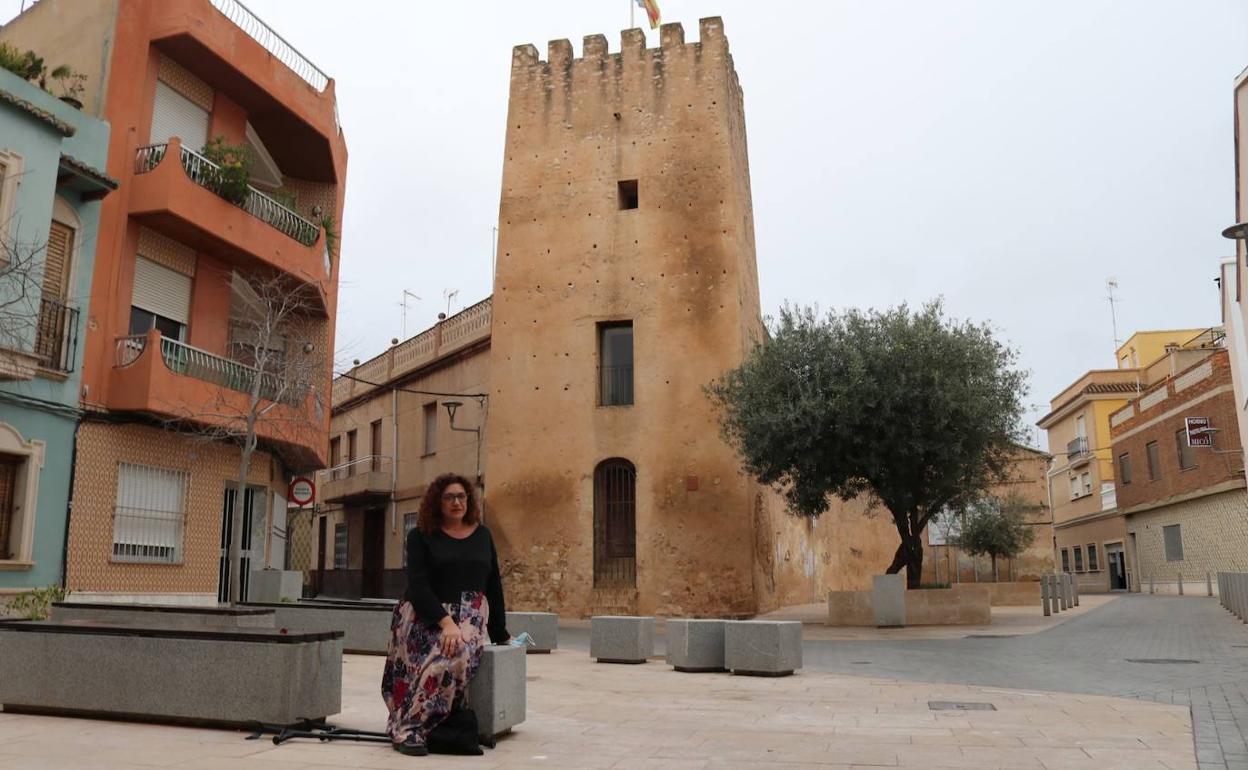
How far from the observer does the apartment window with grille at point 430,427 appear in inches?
1131

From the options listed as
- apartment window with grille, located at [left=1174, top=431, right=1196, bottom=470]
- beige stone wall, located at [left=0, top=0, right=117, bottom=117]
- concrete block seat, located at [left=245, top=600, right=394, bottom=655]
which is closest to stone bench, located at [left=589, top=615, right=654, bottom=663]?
concrete block seat, located at [left=245, top=600, right=394, bottom=655]

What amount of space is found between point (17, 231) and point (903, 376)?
14.3 m

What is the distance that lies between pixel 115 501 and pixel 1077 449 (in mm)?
50117

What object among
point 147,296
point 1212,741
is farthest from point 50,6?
point 1212,741

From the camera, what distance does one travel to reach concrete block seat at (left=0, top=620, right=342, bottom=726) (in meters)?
6.36

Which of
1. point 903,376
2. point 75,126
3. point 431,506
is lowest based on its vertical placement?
point 431,506

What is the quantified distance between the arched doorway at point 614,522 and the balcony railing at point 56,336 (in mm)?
11824

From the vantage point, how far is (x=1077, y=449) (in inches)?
2066

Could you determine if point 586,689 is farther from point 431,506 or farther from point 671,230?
point 671,230

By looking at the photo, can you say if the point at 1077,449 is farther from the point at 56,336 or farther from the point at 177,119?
the point at 56,336

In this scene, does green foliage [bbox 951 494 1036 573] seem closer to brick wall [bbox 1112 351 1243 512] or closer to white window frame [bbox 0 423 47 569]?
brick wall [bbox 1112 351 1243 512]

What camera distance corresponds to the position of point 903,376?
59.4 ft

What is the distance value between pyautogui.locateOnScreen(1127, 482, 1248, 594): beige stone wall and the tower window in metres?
22.9

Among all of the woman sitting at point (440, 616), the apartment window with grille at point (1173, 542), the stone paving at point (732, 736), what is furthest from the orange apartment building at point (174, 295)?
the apartment window with grille at point (1173, 542)
